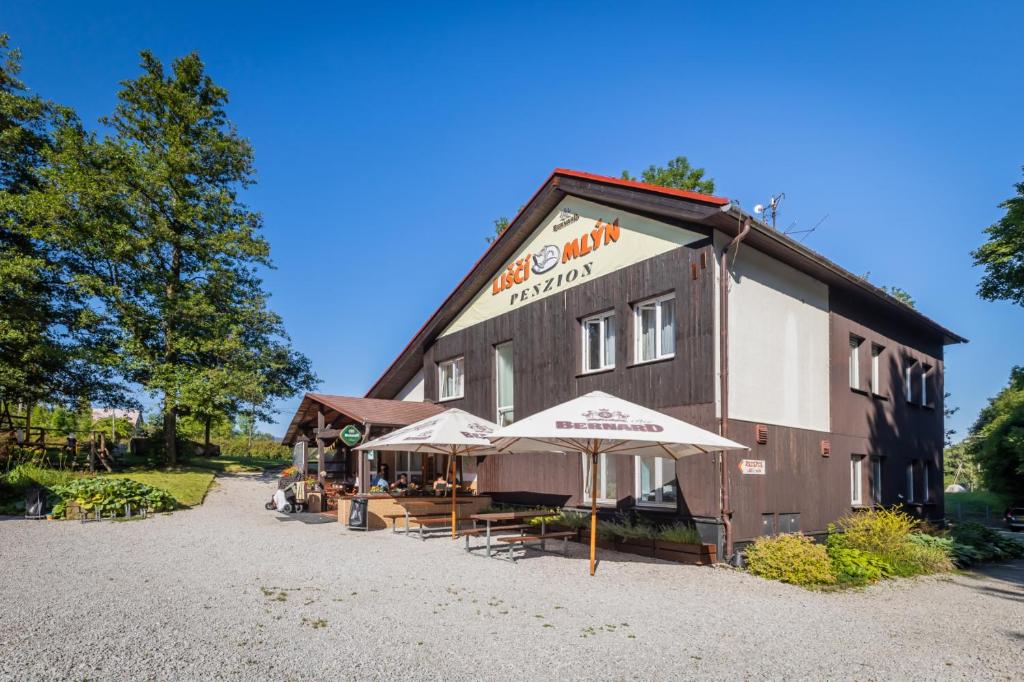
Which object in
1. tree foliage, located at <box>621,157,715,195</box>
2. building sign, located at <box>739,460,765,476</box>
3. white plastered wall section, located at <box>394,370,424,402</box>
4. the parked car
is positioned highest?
tree foliage, located at <box>621,157,715,195</box>

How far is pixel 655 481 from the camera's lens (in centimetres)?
1315

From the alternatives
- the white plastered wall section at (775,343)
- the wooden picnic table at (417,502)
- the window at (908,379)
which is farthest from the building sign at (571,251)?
the window at (908,379)

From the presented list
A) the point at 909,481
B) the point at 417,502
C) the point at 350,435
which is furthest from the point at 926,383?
the point at 350,435

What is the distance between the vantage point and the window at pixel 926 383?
64.1 ft

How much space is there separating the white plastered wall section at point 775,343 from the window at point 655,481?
5.50 feet

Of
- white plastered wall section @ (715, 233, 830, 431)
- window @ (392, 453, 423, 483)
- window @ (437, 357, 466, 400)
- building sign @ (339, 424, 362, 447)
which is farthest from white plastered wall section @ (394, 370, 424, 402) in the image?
white plastered wall section @ (715, 233, 830, 431)

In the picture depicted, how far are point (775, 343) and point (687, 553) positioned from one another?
4.82m

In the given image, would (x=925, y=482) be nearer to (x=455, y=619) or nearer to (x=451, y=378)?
(x=451, y=378)

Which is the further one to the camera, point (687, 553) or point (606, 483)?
point (606, 483)

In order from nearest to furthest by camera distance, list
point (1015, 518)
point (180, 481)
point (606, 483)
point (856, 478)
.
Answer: point (606, 483) < point (856, 478) < point (180, 481) < point (1015, 518)

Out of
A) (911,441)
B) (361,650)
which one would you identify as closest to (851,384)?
(911,441)

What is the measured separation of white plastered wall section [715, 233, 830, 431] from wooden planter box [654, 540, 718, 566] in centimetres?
248

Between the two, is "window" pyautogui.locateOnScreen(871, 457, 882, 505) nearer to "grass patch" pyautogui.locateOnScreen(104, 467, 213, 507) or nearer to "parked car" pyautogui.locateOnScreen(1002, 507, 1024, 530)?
"parked car" pyautogui.locateOnScreen(1002, 507, 1024, 530)

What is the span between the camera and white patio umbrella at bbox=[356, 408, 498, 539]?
1365 cm
